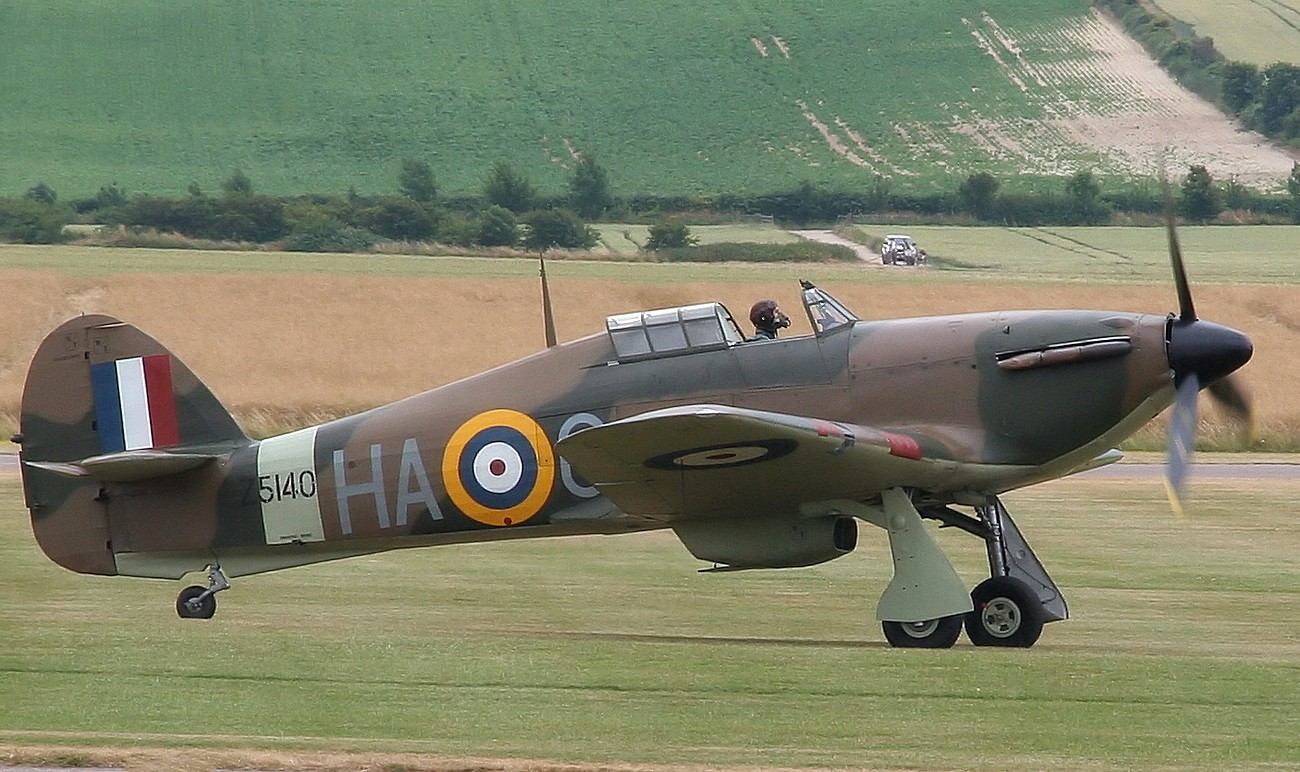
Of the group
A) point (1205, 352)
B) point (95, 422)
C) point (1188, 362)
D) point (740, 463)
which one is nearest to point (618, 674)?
point (740, 463)

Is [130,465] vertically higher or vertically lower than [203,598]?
higher

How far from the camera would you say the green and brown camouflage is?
441 inches

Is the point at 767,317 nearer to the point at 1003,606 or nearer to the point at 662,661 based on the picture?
the point at 1003,606

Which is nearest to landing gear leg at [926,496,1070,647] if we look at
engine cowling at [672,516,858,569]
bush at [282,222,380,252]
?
engine cowling at [672,516,858,569]

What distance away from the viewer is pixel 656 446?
1065 cm

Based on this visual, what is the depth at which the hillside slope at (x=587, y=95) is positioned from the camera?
63.0 meters

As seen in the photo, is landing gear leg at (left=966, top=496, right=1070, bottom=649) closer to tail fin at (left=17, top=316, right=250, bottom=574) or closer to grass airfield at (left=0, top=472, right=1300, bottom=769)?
grass airfield at (left=0, top=472, right=1300, bottom=769)

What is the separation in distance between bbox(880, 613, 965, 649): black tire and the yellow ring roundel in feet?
8.48

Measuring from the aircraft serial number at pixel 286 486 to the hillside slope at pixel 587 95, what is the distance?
47.8 metres

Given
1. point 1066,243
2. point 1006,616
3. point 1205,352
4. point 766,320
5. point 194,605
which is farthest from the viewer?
point 1066,243

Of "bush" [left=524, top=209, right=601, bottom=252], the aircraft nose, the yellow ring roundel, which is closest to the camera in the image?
the aircraft nose

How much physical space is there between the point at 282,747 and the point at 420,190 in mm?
48815

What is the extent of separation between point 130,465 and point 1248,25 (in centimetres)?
6585

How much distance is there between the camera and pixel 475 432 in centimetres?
1231
